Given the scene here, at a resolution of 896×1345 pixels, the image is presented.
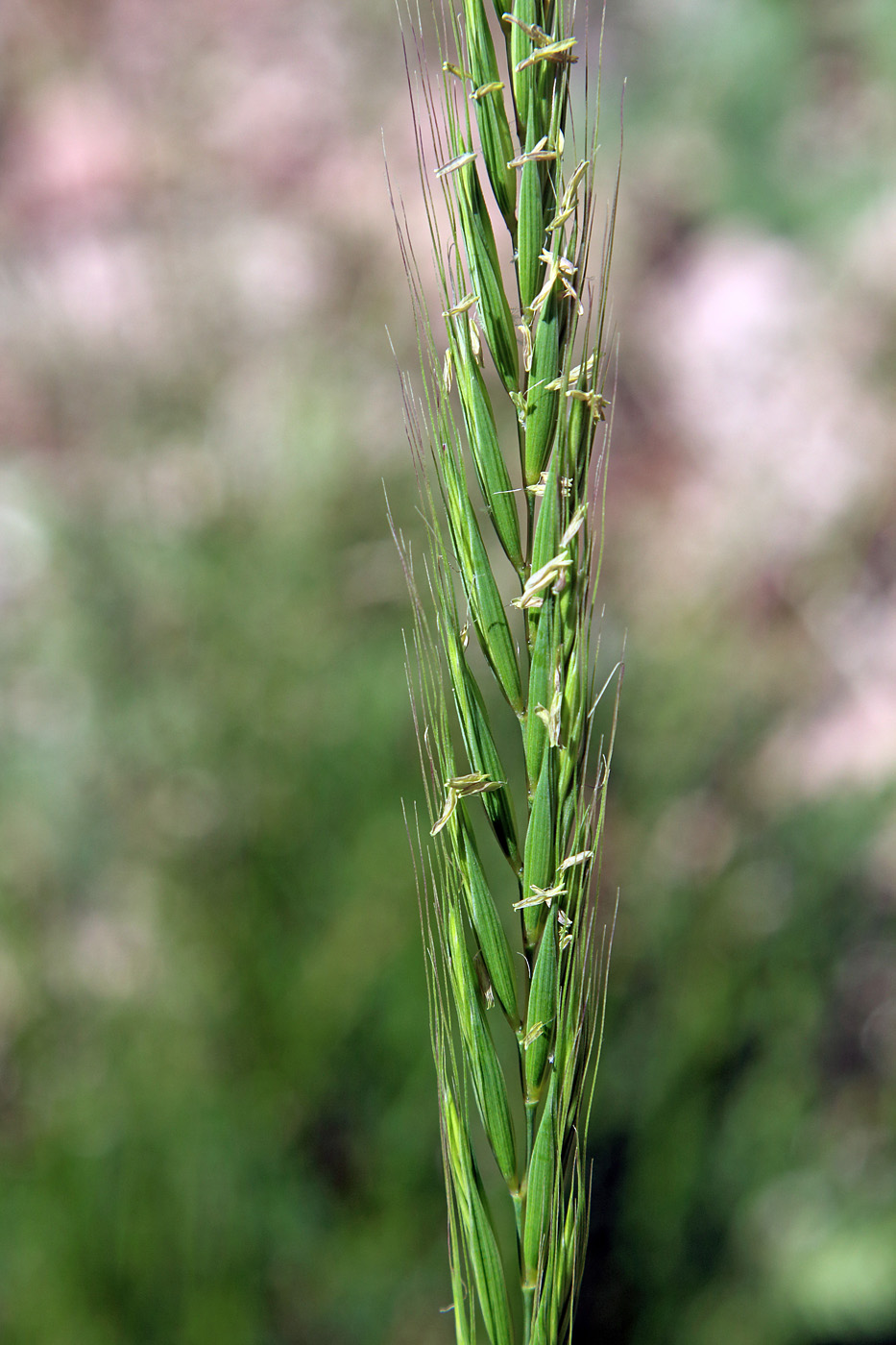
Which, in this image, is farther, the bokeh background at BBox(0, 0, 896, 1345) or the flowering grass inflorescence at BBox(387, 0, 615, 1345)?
the bokeh background at BBox(0, 0, 896, 1345)

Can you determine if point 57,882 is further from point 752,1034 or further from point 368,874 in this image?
point 752,1034

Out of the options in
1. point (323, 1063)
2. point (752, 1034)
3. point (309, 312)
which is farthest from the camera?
point (309, 312)

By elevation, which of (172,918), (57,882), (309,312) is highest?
(309,312)

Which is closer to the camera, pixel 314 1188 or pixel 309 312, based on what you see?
pixel 314 1188

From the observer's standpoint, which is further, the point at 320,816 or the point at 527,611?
the point at 320,816

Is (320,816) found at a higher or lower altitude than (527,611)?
higher

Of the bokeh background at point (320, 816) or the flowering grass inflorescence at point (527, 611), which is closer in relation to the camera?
the flowering grass inflorescence at point (527, 611)

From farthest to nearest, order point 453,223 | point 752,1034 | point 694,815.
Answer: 1. point 694,815
2. point 752,1034
3. point 453,223

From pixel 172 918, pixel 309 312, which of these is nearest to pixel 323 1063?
pixel 172 918
